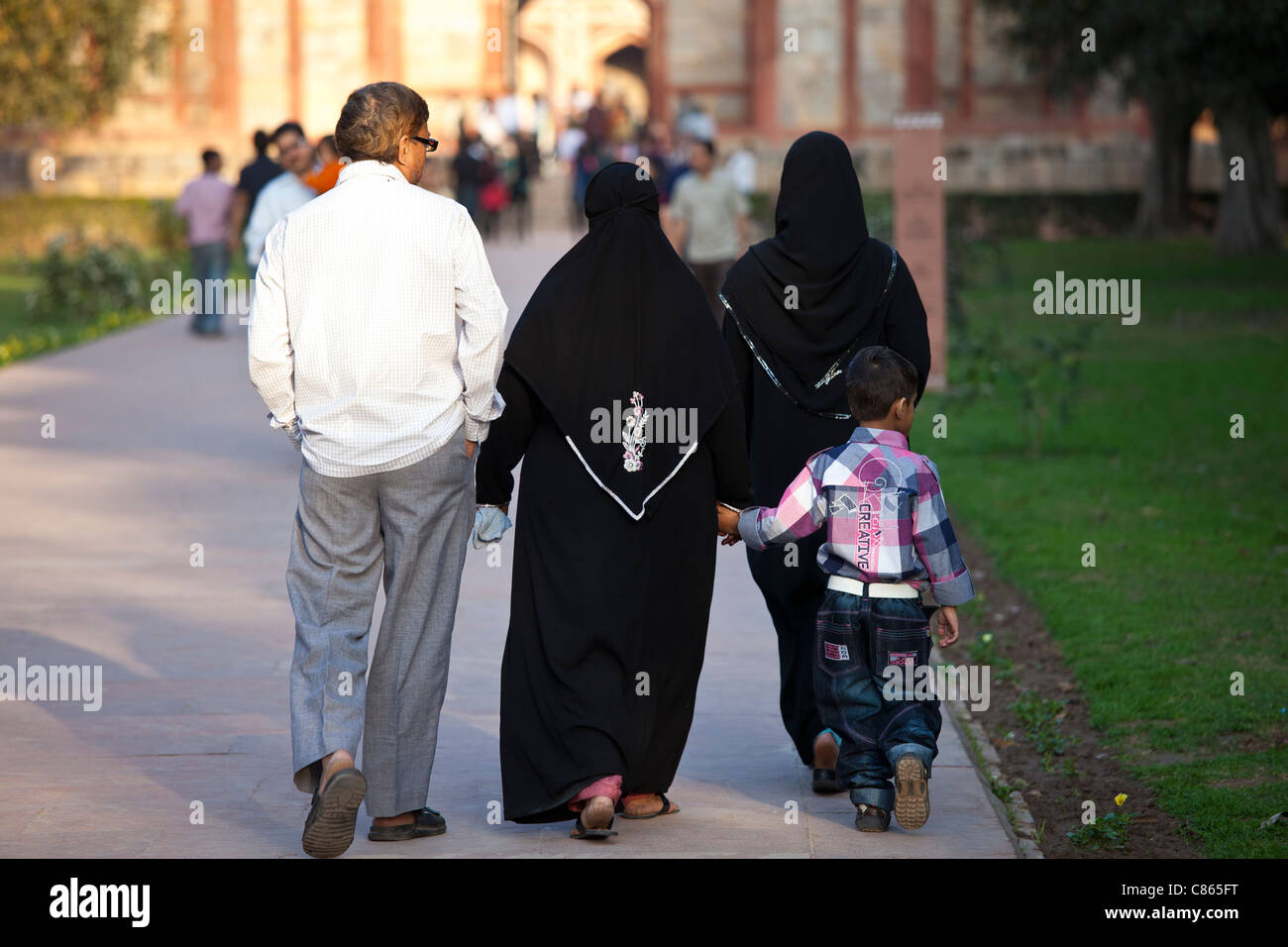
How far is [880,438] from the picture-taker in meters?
4.96

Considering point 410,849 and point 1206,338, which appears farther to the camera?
point 1206,338

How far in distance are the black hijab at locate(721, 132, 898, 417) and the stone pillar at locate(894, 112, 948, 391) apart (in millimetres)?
9415

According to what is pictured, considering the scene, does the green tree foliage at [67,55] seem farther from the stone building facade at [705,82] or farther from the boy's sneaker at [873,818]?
the boy's sneaker at [873,818]

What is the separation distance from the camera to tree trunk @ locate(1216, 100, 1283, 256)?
88.7ft

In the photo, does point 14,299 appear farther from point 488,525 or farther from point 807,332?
point 488,525

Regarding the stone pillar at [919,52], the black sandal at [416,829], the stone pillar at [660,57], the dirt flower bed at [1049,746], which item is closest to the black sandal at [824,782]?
the dirt flower bed at [1049,746]

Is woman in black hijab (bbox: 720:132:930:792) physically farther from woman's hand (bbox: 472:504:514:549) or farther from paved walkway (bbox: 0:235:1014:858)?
woman's hand (bbox: 472:504:514:549)

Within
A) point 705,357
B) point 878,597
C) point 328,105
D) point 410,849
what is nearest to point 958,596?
point 878,597

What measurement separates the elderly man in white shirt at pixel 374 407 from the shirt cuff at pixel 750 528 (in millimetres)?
780

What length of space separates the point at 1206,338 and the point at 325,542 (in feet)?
50.4

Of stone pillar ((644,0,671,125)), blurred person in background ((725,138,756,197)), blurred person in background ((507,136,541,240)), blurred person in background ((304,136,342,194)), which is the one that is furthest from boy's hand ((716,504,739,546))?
stone pillar ((644,0,671,125))

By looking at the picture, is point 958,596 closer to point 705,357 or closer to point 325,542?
point 705,357

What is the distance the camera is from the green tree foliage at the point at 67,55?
2709 centimetres

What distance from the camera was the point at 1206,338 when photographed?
18.4 metres
